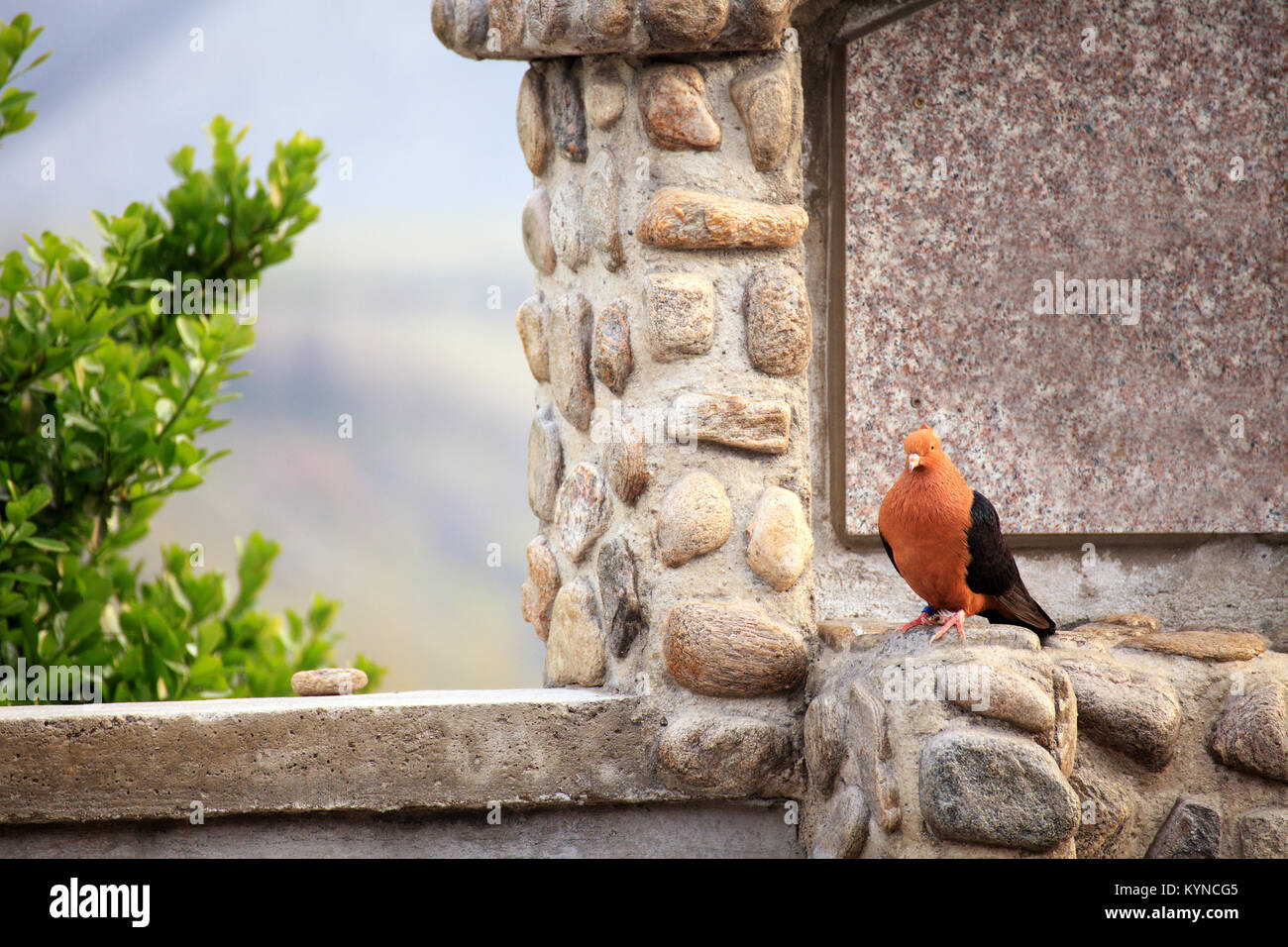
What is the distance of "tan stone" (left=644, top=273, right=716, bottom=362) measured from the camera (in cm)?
227

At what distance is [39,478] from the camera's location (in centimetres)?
349

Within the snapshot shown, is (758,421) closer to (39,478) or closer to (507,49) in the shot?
(507,49)

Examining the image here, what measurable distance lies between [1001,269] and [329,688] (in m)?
1.85

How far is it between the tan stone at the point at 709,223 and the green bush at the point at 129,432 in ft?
6.13

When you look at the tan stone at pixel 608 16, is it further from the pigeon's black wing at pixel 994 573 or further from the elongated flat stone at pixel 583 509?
the pigeon's black wing at pixel 994 573

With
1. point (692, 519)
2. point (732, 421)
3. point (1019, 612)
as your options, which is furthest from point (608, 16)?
point (1019, 612)

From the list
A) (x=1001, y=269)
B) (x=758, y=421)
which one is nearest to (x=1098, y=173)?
(x=1001, y=269)

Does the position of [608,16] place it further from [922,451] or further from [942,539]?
[942,539]

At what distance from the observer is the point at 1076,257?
2.72 metres

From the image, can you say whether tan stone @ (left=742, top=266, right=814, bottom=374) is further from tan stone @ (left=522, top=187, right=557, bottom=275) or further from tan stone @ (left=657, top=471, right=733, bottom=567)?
tan stone @ (left=522, top=187, right=557, bottom=275)

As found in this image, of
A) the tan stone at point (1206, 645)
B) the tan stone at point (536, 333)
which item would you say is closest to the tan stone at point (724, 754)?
the tan stone at point (1206, 645)

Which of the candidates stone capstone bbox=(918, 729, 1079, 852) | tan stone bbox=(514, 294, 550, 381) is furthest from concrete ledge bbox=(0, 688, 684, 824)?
tan stone bbox=(514, 294, 550, 381)

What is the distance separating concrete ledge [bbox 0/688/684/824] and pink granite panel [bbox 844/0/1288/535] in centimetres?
82

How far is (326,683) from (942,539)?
56.2 inches
